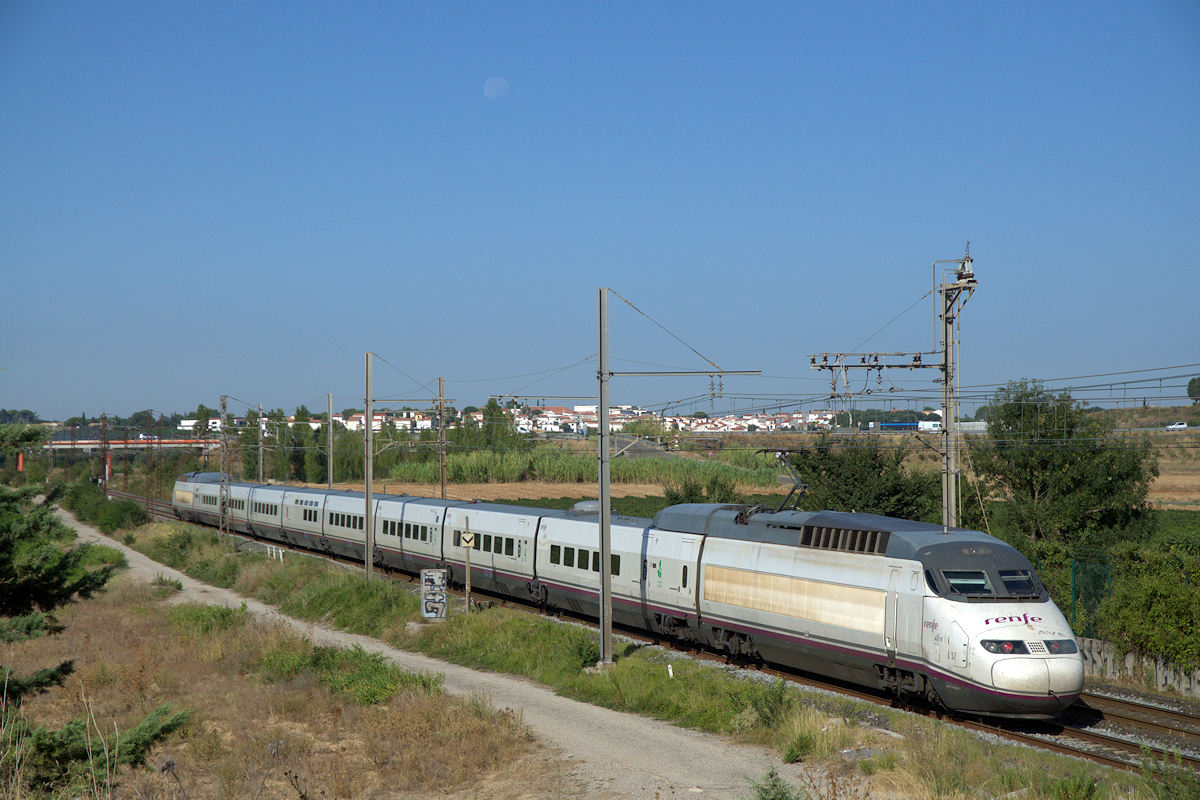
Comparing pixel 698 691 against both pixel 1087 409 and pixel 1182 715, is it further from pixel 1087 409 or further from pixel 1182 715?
pixel 1087 409

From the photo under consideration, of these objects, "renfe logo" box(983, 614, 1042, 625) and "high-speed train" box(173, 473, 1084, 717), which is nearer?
"high-speed train" box(173, 473, 1084, 717)

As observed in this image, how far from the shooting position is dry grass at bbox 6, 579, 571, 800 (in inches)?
571

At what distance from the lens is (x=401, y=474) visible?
99750 millimetres

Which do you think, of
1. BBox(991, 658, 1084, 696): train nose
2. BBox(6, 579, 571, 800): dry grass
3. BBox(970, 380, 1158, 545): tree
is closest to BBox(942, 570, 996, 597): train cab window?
BBox(991, 658, 1084, 696): train nose

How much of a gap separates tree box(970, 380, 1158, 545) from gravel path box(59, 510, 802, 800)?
25509 millimetres

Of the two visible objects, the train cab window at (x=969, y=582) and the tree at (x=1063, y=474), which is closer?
A: the train cab window at (x=969, y=582)

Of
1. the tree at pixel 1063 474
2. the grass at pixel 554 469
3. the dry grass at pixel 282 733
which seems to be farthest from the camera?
the grass at pixel 554 469

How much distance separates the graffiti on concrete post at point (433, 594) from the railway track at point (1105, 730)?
12.1 metres

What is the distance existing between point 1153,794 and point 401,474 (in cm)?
9346

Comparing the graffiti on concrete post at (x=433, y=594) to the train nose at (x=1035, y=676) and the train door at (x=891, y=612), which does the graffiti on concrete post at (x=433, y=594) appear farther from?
the train nose at (x=1035, y=676)

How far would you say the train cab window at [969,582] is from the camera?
16078 millimetres

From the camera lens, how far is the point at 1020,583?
16281 mm

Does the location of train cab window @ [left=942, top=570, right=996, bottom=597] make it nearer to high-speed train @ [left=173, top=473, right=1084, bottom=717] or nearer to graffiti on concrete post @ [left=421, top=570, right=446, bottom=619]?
Result: high-speed train @ [left=173, top=473, right=1084, bottom=717]

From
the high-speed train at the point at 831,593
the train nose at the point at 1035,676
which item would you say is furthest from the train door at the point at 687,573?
the train nose at the point at 1035,676
